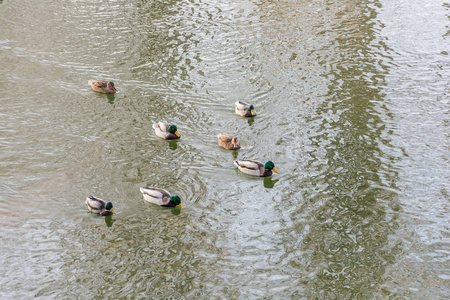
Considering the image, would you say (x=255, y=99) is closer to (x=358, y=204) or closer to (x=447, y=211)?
(x=358, y=204)

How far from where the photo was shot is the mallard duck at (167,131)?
49.2 feet

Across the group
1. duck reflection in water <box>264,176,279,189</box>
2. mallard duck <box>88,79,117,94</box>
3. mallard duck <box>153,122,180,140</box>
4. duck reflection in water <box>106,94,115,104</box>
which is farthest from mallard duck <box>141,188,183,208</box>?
mallard duck <box>88,79,117,94</box>

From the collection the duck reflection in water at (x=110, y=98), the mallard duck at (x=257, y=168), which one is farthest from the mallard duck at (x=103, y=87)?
the mallard duck at (x=257, y=168)

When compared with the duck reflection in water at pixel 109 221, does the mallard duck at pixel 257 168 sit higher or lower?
higher

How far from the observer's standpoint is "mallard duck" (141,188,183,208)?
12.2 meters

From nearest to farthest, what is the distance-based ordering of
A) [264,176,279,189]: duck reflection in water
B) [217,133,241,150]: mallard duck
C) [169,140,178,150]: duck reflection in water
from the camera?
1. [264,176,279,189]: duck reflection in water
2. [217,133,241,150]: mallard duck
3. [169,140,178,150]: duck reflection in water

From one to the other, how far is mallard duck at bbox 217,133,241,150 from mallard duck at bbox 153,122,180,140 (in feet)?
4.36

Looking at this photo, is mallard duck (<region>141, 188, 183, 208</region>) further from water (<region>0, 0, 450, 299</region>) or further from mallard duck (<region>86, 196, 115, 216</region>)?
mallard duck (<region>86, 196, 115, 216</region>)

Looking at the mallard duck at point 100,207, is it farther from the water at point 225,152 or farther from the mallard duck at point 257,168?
the mallard duck at point 257,168

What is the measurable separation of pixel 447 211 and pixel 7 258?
990 cm

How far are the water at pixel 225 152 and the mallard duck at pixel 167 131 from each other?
0.24 meters

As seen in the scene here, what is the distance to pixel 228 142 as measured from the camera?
1457 centimetres

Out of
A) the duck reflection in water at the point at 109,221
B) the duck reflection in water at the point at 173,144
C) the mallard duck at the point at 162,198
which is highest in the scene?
the duck reflection in water at the point at 173,144

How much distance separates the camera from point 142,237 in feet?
37.2
